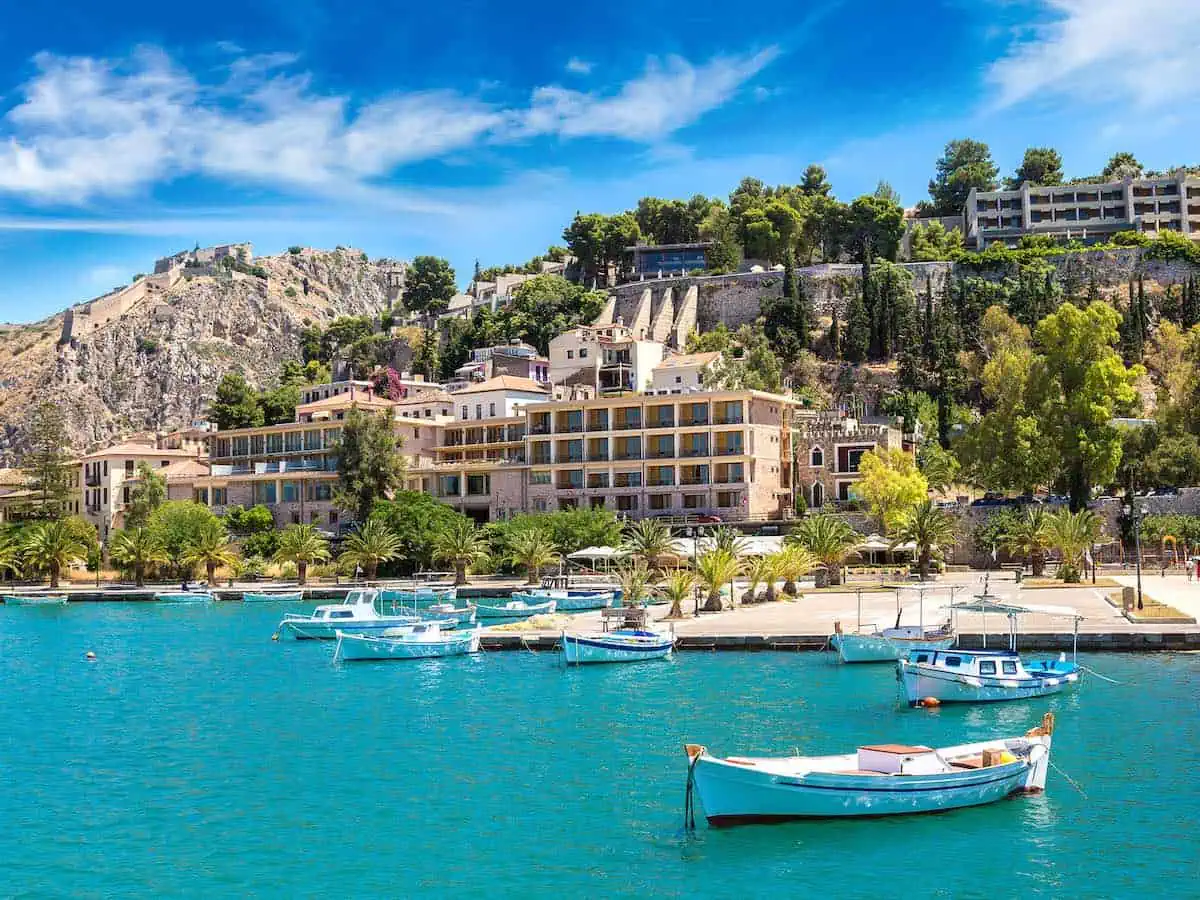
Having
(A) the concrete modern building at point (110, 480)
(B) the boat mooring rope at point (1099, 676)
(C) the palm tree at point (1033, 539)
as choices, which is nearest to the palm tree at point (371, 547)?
(A) the concrete modern building at point (110, 480)

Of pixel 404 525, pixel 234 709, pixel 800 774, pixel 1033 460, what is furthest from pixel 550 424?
pixel 800 774

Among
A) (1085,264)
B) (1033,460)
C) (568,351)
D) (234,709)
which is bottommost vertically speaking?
(234,709)

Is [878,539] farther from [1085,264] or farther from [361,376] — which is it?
[361,376]

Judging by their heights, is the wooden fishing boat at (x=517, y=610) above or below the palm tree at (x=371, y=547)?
below

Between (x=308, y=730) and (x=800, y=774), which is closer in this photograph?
(x=800, y=774)

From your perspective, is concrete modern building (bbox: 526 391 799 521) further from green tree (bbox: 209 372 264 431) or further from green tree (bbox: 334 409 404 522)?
green tree (bbox: 209 372 264 431)

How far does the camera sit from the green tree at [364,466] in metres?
76.5

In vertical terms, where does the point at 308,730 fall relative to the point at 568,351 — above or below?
below

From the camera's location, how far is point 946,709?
31000 mm

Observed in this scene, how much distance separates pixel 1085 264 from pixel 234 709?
8913 cm

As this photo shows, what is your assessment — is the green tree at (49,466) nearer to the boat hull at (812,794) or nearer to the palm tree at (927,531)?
the palm tree at (927,531)

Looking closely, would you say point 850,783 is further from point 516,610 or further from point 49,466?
point 49,466

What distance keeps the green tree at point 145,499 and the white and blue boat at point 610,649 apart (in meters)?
52.1

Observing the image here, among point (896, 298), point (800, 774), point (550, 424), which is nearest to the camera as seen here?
point (800, 774)
